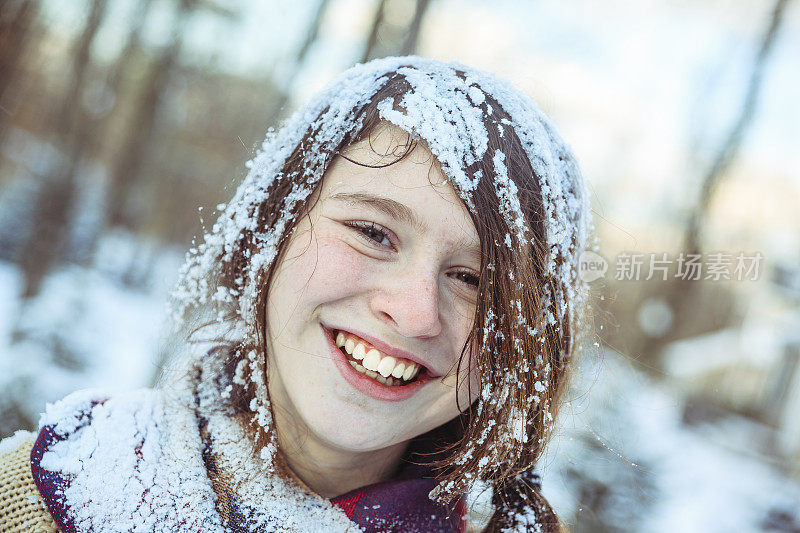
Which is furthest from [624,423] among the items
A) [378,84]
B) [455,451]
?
[378,84]

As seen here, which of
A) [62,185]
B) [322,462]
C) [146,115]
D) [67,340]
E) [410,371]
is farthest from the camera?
[146,115]

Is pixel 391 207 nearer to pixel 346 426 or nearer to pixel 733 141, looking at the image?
pixel 346 426

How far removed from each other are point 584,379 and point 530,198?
2.23 feet

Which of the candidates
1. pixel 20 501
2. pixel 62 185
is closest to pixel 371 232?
pixel 20 501

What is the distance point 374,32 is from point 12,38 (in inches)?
113

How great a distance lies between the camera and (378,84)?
60.5 inches

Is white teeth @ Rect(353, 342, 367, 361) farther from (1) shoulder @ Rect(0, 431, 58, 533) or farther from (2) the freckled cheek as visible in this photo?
(1) shoulder @ Rect(0, 431, 58, 533)

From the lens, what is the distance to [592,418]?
2.43m

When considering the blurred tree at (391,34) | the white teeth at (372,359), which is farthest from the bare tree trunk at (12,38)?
the white teeth at (372,359)

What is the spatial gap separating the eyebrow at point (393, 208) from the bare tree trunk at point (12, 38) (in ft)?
12.2

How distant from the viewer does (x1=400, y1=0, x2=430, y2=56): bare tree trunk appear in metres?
5.03

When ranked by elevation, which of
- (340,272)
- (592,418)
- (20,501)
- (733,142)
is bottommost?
(20,501)

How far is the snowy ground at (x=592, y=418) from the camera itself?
5.10 metres

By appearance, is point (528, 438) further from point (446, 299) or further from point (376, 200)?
point (376, 200)
